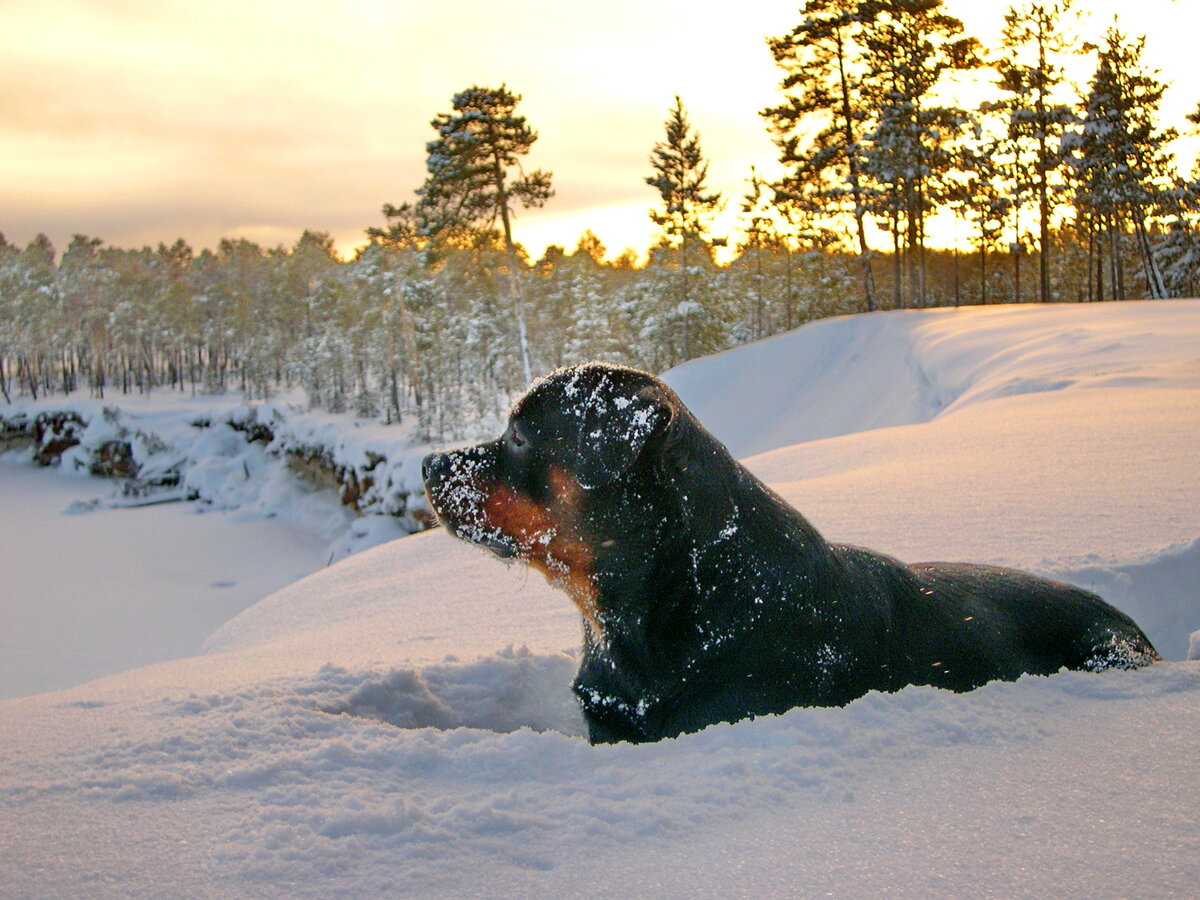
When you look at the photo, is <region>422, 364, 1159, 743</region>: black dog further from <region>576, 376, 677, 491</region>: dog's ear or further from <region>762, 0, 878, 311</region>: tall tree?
<region>762, 0, 878, 311</region>: tall tree

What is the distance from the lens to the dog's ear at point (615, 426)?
2121 millimetres

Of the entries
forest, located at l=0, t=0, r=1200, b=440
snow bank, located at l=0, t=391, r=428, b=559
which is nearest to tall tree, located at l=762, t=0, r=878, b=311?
forest, located at l=0, t=0, r=1200, b=440

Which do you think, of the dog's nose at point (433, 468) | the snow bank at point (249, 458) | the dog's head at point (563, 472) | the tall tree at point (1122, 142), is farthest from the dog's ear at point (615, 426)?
the tall tree at point (1122, 142)

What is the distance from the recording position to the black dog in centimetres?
215

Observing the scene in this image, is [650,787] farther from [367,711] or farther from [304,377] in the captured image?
[304,377]

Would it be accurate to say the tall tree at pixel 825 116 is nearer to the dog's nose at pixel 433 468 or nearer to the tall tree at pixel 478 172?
the tall tree at pixel 478 172

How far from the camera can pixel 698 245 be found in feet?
133

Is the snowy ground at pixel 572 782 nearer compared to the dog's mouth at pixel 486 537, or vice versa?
the snowy ground at pixel 572 782

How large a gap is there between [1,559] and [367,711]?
1524 inches

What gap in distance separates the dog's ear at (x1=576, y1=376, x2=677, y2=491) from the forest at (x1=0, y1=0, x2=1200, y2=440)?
26482mm

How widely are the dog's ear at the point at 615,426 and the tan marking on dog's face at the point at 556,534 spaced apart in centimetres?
10

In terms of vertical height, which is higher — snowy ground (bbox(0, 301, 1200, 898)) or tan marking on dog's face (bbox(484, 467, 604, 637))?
tan marking on dog's face (bbox(484, 467, 604, 637))

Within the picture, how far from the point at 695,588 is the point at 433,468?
92 cm

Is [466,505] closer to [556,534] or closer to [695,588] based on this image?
[556,534]
